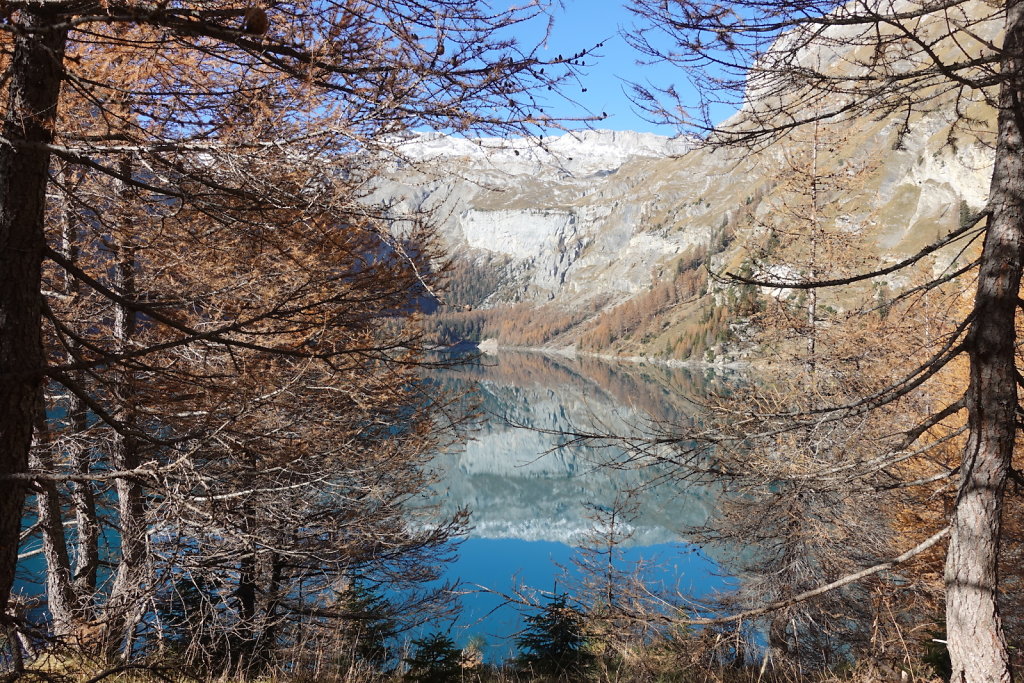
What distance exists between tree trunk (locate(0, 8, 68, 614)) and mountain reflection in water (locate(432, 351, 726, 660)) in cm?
282

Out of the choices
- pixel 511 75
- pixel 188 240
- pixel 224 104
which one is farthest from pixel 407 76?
pixel 188 240

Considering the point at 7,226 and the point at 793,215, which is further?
the point at 793,215

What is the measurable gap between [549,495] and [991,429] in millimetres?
42417

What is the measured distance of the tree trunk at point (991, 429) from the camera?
310 cm

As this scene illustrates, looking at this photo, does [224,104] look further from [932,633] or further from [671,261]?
[671,261]

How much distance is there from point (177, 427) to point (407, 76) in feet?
13.0

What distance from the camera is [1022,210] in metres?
3.17

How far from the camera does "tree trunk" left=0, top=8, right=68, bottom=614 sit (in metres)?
2.37

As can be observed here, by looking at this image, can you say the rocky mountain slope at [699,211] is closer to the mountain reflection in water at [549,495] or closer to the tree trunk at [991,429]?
the tree trunk at [991,429]

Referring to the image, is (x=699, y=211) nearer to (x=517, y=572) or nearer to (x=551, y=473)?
(x=551, y=473)

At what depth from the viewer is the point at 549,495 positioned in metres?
44.2

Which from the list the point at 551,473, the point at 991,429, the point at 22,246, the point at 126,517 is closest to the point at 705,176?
the point at 551,473

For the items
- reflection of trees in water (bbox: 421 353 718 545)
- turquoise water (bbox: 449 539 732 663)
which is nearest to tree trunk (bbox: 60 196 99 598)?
reflection of trees in water (bbox: 421 353 718 545)

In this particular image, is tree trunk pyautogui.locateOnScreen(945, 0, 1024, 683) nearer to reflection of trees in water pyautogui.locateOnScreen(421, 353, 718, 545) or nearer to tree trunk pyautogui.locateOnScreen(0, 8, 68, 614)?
tree trunk pyautogui.locateOnScreen(0, 8, 68, 614)
